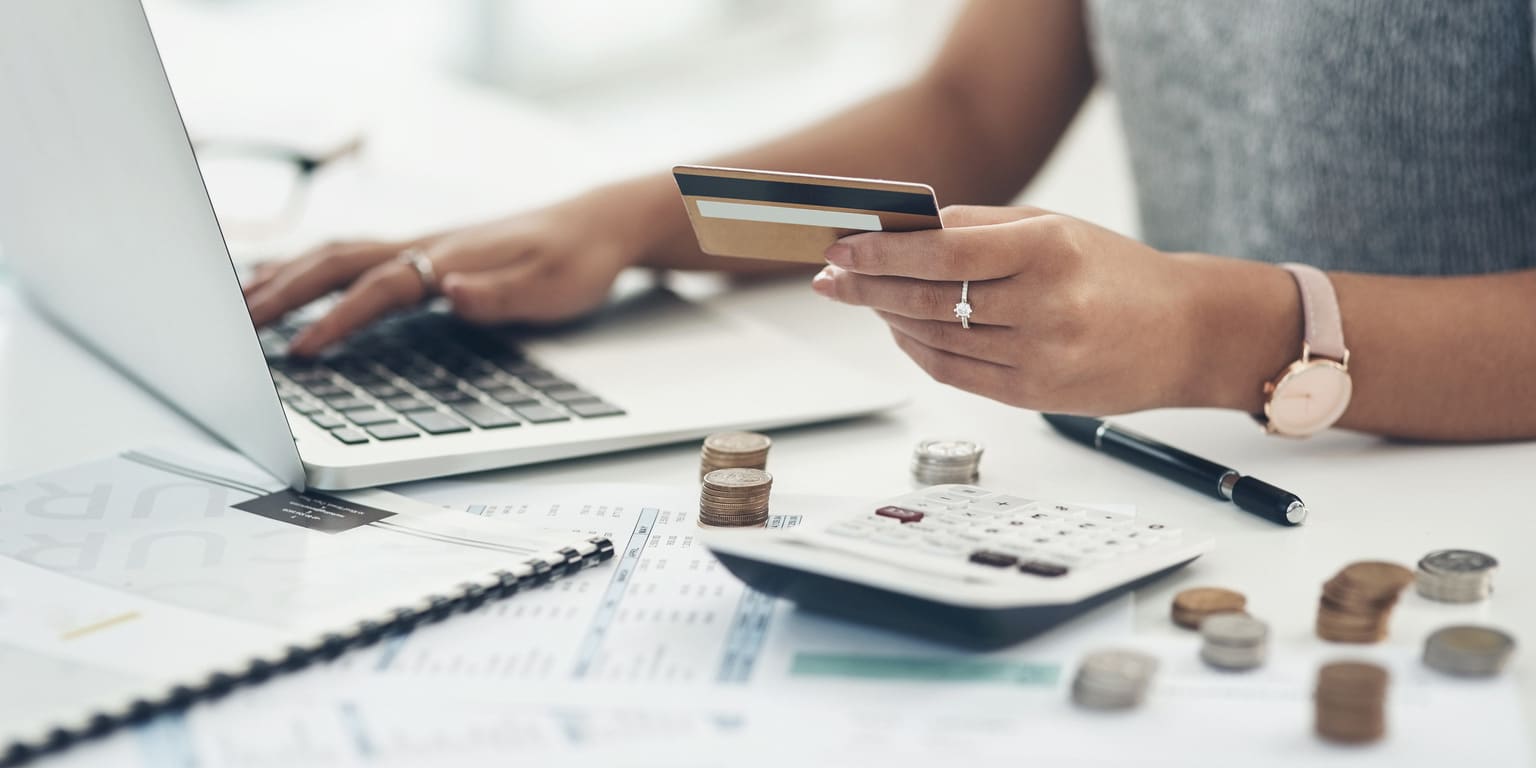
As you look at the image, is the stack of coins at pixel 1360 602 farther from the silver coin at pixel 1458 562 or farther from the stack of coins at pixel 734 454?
the stack of coins at pixel 734 454

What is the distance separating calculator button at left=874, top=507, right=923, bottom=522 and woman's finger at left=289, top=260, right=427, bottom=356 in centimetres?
47

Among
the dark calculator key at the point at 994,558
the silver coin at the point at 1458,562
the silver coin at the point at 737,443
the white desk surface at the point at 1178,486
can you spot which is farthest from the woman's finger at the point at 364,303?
the silver coin at the point at 1458,562

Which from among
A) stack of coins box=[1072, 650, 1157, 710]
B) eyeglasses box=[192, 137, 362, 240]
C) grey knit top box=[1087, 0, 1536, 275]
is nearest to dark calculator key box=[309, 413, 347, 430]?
stack of coins box=[1072, 650, 1157, 710]

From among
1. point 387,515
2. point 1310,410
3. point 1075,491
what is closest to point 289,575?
point 387,515

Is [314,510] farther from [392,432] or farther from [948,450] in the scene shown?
[948,450]

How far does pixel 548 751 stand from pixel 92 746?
0.47 ft

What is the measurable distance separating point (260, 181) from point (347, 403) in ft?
2.23

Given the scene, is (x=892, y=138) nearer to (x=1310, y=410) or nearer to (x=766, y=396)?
(x=766, y=396)

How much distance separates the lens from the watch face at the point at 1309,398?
0.70 meters

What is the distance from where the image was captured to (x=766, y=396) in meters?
0.81

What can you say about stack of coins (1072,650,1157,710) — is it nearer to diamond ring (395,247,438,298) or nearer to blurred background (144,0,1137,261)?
diamond ring (395,247,438,298)

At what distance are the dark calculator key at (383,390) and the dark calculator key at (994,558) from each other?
0.40m

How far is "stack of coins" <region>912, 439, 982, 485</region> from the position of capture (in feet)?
2.26

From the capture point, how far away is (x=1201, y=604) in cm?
52
